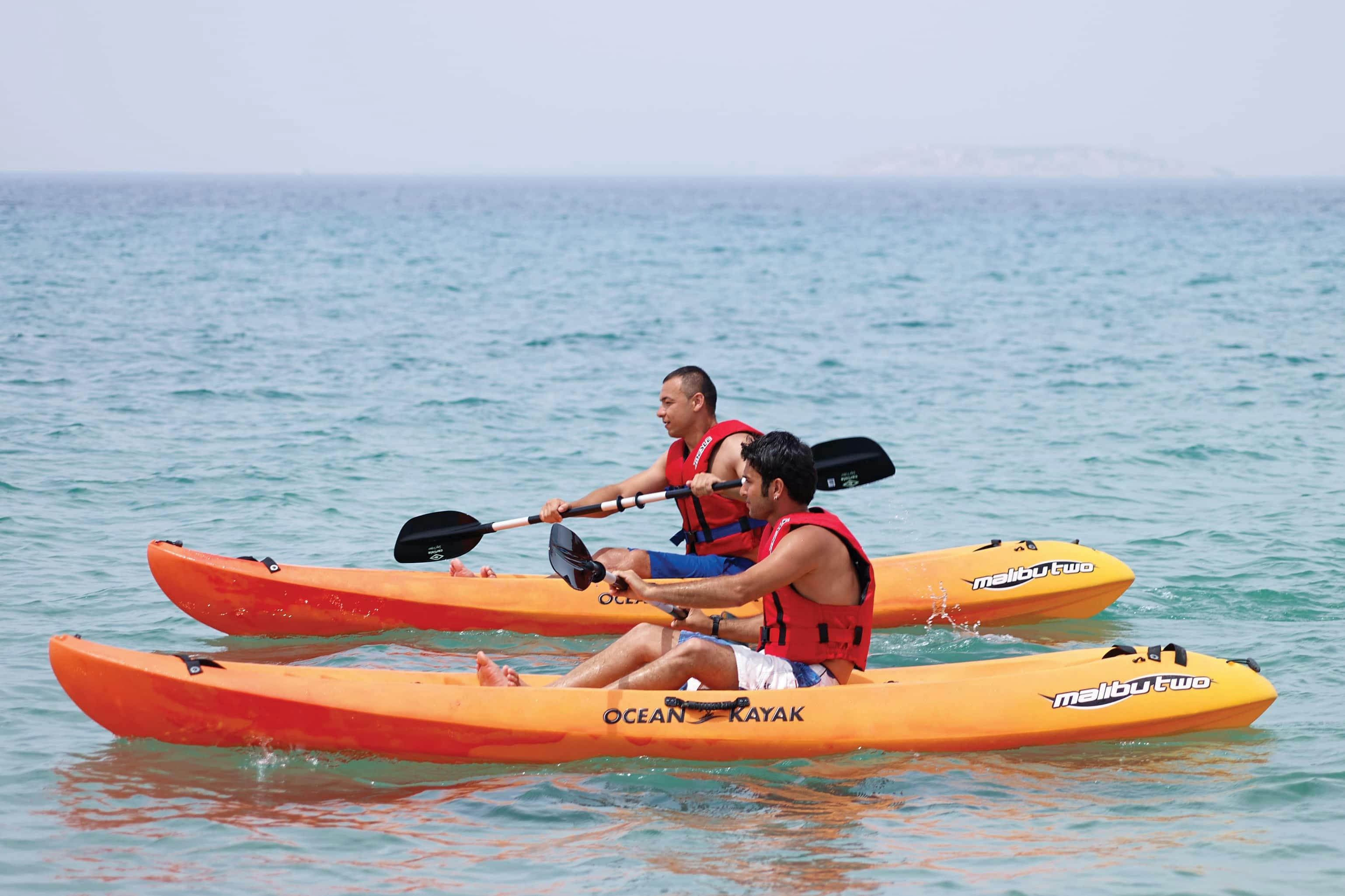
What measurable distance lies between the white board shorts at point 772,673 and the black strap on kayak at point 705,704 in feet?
0.40

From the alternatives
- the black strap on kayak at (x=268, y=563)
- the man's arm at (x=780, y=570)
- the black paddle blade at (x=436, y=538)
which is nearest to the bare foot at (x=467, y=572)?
the black paddle blade at (x=436, y=538)

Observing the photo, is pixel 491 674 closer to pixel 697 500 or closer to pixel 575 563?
pixel 575 563

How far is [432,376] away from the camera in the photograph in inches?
637

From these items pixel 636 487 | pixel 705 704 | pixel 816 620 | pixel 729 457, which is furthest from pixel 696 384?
pixel 705 704

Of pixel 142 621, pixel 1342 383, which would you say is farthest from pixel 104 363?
pixel 1342 383

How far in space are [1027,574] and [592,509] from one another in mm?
2464

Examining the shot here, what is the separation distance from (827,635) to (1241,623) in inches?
129

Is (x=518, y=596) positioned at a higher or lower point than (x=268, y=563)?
lower

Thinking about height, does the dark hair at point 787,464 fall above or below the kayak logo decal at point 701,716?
above

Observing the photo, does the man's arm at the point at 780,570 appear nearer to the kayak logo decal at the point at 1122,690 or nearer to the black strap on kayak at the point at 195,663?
the kayak logo decal at the point at 1122,690

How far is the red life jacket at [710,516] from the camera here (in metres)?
6.96

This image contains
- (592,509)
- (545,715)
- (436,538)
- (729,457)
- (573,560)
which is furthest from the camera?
(436,538)

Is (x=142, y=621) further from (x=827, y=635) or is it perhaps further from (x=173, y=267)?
→ (x=173, y=267)

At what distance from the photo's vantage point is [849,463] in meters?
7.33
